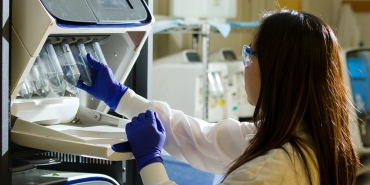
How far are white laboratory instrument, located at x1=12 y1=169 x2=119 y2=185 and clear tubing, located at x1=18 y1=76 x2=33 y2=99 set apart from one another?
0.19 m

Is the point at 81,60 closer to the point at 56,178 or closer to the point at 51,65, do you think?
the point at 51,65

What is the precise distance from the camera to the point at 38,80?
4.06 ft

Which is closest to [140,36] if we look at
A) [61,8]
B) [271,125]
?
[61,8]

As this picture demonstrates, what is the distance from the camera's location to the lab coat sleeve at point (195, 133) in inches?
56.2

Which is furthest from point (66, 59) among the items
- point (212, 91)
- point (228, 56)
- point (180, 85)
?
point (228, 56)

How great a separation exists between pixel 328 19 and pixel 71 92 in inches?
129

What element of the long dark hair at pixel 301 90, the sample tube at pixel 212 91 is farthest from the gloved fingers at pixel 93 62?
the sample tube at pixel 212 91

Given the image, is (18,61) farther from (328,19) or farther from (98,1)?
(328,19)

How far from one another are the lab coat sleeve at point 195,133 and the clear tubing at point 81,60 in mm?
118

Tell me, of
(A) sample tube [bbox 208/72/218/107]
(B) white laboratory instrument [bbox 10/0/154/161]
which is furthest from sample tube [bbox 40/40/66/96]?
(A) sample tube [bbox 208/72/218/107]

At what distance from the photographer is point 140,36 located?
1.36 metres

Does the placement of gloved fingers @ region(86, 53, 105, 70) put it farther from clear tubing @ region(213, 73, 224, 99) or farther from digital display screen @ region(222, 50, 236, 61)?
digital display screen @ region(222, 50, 236, 61)

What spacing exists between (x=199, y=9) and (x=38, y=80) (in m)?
Result: 1.73

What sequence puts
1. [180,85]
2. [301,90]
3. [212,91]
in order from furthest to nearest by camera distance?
[212,91], [180,85], [301,90]
